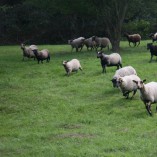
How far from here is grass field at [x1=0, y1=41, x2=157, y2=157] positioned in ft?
41.2

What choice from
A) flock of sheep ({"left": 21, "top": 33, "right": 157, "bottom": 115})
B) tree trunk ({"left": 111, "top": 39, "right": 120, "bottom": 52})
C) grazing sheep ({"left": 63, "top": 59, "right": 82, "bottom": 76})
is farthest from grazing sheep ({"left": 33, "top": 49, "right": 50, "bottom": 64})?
tree trunk ({"left": 111, "top": 39, "right": 120, "bottom": 52})

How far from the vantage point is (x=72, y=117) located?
16.3m

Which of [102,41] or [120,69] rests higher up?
[120,69]

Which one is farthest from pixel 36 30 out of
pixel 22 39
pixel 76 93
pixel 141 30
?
pixel 76 93

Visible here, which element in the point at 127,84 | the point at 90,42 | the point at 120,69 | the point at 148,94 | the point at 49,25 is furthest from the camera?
the point at 49,25

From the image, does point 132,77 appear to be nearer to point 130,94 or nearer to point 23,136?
point 130,94

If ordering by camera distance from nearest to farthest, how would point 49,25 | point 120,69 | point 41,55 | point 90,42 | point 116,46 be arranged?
point 120,69, point 41,55, point 116,46, point 90,42, point 49,25

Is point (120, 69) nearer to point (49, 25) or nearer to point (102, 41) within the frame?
point (102, 41)

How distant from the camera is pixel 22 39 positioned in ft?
177

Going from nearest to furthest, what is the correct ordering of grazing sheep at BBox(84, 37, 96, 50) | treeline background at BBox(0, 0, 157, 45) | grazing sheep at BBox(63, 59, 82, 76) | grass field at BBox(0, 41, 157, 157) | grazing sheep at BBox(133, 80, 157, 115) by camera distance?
grass field at BBox(0, 41, 157, 157) < grazing sheep at BBox(133, 80, 157, 115) < grazing sheep at BBox(63, 59, 82, 76) < grazing sheep at BBox(84, 37, 96, 50) < treeline background at BBox(0, 0, 157, 45)

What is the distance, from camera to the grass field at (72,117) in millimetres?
12570

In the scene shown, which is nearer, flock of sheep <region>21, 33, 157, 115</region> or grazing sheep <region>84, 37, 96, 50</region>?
flock of sheep <region>21, 33, 157, 115</region>

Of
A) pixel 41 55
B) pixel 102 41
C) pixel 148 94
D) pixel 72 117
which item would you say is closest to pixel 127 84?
pixel 148 94

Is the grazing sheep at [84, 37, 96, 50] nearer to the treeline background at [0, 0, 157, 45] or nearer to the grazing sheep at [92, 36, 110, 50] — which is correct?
the grazing sheep at [92, 36, 110, 50]
